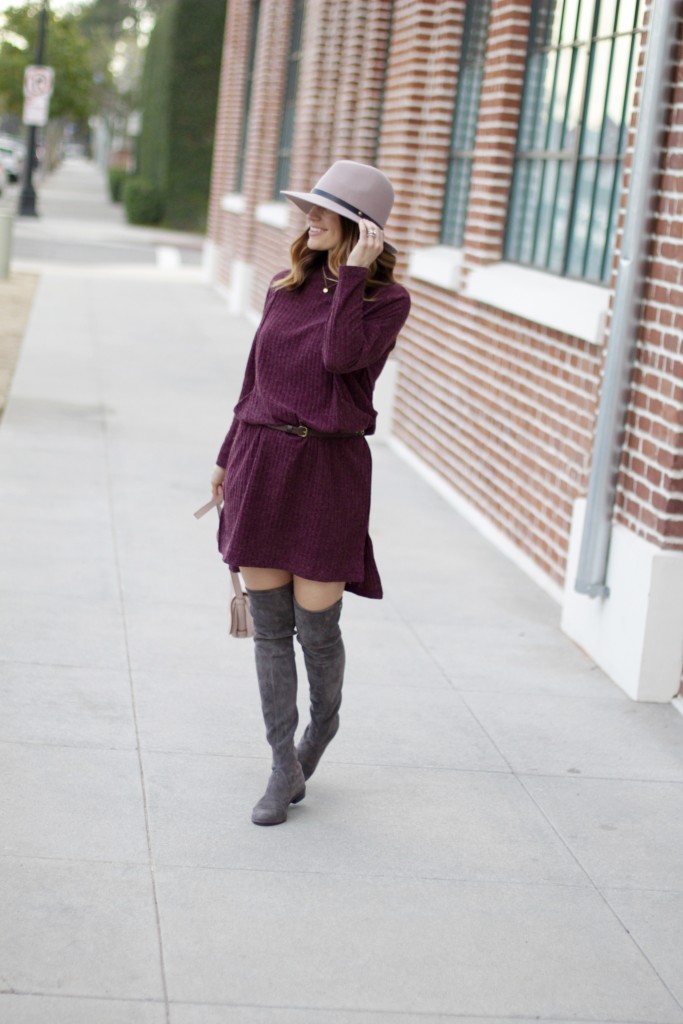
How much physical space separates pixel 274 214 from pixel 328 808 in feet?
46.6

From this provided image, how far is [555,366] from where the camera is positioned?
7.72 meters

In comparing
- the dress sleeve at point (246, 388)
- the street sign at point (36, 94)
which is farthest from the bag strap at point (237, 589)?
the street sign at point (36, 94)

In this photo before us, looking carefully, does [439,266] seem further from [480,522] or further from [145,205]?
[145,205]

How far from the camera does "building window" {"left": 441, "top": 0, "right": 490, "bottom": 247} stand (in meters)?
10.3

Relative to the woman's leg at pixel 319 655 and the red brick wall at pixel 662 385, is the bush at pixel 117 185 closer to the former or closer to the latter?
the red brick wall at pixel 662 385

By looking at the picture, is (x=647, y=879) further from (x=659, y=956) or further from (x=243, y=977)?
(x=243, y=977)

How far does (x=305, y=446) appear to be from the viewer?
4164mm

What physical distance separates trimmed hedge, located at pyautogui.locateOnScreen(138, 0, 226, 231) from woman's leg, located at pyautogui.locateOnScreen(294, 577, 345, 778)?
3419 centimetres

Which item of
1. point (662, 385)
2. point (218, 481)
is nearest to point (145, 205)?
point (662, 385)

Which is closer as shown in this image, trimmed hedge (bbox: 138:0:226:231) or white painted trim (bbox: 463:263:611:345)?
white painted trim (bbox: 463:263:611:345)

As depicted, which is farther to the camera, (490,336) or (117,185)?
(117,185)

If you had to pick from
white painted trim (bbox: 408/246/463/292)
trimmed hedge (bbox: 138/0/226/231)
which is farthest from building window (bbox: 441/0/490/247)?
trimmed hedge (bbox: 138/0/226/231)

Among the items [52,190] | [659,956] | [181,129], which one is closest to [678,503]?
[659,956]

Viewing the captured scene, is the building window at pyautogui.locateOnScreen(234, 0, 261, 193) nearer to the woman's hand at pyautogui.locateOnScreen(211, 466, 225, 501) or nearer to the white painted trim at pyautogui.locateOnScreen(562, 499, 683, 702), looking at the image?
the white painted trim at pyautogui.locateOnScreen(562, 499, 683, 702)
